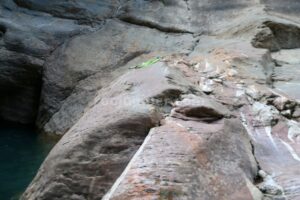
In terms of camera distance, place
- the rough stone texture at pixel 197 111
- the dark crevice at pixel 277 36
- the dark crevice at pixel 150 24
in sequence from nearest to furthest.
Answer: the rough stone texture at pixel 197 111 → the dark crevice at pixel 277 36 → the dark crevice at pixel 150 24

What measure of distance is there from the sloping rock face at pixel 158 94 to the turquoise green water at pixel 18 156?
33 cm

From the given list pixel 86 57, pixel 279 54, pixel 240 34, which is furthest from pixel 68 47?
pixel 279 54

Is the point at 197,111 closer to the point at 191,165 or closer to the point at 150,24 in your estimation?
the point at 191,165

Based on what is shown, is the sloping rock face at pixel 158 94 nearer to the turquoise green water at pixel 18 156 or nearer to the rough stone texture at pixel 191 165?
the rough stone texture at pixel 191 165

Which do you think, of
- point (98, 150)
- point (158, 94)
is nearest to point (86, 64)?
point (158, 94)

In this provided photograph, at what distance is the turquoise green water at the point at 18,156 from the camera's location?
19.8 ft

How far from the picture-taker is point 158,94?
391 cm

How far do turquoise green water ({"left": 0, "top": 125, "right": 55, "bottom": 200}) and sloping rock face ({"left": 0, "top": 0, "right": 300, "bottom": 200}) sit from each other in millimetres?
327

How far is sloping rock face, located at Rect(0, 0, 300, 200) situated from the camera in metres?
3.09

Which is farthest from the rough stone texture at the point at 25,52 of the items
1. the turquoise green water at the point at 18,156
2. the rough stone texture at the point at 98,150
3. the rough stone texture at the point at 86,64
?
the rough stone texture at the point at 98,150

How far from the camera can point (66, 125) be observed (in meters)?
7.38

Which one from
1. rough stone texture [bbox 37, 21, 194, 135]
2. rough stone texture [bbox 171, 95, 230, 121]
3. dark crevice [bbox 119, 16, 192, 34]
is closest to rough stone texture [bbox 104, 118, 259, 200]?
rough stone texture [bbox 171, 95, 230, 121]

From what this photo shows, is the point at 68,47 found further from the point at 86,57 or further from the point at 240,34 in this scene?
the point at 240,34

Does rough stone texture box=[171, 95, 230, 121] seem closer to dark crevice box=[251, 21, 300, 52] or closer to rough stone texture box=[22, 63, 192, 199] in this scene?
rough stone texture box=[22, 63, 192, 199]
